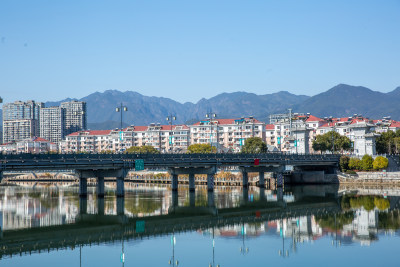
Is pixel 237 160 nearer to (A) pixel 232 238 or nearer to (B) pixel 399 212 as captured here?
(B) pixel 399 212

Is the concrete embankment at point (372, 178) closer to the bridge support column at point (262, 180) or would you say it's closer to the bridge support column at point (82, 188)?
the bridge support column at point (262, 180)

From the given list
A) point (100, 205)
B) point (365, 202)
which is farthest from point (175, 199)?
point (365, 202)

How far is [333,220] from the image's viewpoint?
67625 mm

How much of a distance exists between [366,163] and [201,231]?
71103mm

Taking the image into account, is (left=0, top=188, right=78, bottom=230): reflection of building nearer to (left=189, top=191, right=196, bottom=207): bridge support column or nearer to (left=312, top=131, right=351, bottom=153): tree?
(left=189, top=191, right=196, bottom=207): bridge support column

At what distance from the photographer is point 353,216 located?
70.3m

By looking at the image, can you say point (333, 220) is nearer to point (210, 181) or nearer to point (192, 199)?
point (192, 199)

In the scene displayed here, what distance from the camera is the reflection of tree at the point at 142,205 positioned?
7688 cm

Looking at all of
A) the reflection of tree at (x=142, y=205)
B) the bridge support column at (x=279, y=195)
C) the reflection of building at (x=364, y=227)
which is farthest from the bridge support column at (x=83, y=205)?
the reflection of building at (x=364, y=227)

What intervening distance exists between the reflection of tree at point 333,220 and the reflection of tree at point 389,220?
3.62 m

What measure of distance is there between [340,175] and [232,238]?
72434 mm

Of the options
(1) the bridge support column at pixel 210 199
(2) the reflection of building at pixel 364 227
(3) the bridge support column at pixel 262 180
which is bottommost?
(2) the reflection of building at pixel 364 227

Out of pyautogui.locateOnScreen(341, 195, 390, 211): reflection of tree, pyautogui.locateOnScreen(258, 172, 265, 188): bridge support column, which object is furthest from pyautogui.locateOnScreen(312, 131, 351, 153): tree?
pyautogui.locateOnScreen(341, 195, 390, 211): reflection of tree

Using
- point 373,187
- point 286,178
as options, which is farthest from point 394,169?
point 286,178
